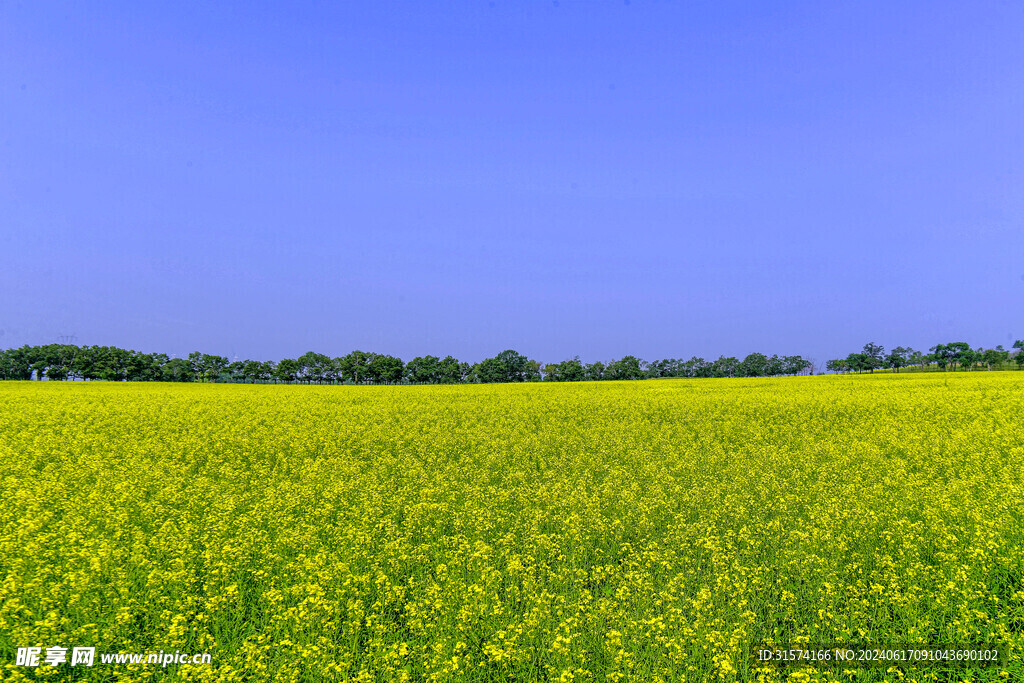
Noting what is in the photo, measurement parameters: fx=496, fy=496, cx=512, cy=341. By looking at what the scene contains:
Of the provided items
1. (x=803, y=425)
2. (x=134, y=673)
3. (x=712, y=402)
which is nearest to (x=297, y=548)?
(x=134, y=673)

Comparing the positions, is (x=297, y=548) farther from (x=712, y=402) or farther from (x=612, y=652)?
(x=712, y=402)

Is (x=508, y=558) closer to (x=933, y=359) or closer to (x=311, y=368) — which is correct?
(x=311, y=368)

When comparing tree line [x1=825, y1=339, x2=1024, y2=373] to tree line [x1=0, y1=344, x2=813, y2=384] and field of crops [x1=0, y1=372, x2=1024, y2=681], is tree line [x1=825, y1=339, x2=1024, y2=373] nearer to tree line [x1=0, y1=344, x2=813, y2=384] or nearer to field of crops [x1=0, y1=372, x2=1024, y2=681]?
tree line [x1=0, y1=344, x2=813, y2=384]

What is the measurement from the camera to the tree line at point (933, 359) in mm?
100812

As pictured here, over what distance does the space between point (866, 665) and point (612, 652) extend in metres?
2.52

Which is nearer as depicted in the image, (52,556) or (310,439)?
(52,556)

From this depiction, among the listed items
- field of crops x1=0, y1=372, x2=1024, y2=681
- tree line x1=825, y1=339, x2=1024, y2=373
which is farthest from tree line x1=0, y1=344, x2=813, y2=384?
field of crops x1=0, y1=372, x2=1024, y2=681

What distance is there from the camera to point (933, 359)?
399 feet

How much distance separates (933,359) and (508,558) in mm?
154510

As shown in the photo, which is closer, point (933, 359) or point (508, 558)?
point (508, 558)

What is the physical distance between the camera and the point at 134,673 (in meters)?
4.51

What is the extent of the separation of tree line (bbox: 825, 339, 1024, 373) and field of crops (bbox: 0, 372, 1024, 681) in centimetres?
11473

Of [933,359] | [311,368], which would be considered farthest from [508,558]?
[933,359]

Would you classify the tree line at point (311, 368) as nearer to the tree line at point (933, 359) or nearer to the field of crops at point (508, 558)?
the tree line at point (933, 359)
